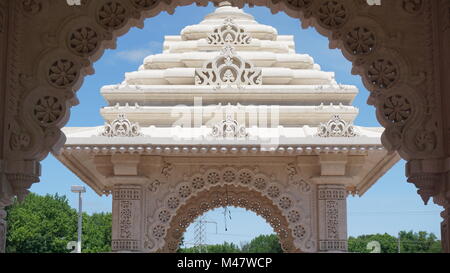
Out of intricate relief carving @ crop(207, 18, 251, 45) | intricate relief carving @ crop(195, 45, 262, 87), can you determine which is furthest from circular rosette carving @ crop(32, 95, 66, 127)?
intricate relief carving @ crop(207, 18, 251, 45)

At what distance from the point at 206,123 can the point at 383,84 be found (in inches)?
213

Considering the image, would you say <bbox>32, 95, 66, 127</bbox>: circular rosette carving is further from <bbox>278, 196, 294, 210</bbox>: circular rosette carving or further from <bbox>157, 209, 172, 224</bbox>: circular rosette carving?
<bbox>278, 196, 294, 210</bbox>: circular rosette carving

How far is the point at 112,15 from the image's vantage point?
4828 mm

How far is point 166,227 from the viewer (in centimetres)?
965

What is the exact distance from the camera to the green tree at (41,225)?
3491 centimetres

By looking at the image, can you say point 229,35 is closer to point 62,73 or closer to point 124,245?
point 124,245

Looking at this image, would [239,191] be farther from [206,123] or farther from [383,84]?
[383,84]

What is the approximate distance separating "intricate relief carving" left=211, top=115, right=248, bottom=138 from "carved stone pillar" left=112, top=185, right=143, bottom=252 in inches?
52.0

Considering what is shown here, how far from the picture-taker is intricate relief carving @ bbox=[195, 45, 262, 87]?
10.2m

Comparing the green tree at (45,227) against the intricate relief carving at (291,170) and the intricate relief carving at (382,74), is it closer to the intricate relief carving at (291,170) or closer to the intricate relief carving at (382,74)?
the intricate relief carving at (291,170)

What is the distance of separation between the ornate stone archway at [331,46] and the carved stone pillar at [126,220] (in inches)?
189

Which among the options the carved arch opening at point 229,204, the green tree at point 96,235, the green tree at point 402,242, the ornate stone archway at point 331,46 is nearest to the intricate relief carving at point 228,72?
the carved arch opening at point 229,204

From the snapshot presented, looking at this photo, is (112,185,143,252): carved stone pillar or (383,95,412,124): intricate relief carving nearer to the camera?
(383,95,412,124): intricate relief carving
